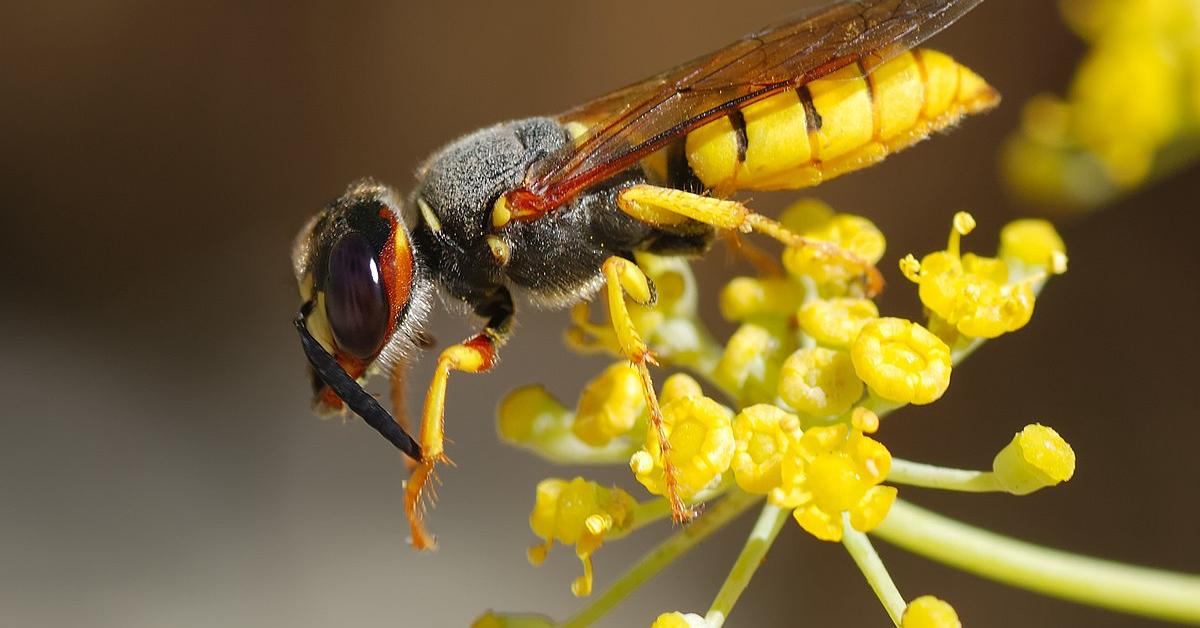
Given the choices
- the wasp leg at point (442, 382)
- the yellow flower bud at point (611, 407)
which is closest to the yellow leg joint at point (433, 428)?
the wasp leg at point (442, 382)

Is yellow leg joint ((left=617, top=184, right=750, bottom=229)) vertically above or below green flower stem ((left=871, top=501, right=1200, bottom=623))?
above

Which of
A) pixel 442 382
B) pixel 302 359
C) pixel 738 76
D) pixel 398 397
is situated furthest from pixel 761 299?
pixel 302 359

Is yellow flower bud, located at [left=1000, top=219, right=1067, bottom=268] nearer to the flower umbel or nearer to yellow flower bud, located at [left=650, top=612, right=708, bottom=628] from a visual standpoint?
the flower umbel

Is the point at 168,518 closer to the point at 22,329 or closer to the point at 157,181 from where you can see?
the point at 22,329

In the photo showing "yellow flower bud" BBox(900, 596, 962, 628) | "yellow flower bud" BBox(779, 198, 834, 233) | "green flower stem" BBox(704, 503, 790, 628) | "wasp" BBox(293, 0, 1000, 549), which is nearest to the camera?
"yellow flower bud" BBox(900, 596, 962, 628)

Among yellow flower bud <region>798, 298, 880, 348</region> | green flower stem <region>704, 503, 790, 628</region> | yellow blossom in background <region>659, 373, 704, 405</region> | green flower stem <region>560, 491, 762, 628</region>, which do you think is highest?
yellow blossom in background <region>659, 373, 704, 405</region>

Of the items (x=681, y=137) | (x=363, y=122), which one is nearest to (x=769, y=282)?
(x=681, y=137)

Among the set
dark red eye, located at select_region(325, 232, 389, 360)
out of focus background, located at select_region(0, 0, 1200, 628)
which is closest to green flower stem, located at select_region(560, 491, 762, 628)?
dark red eye, located at select_region(325, 232, 389, 360)
